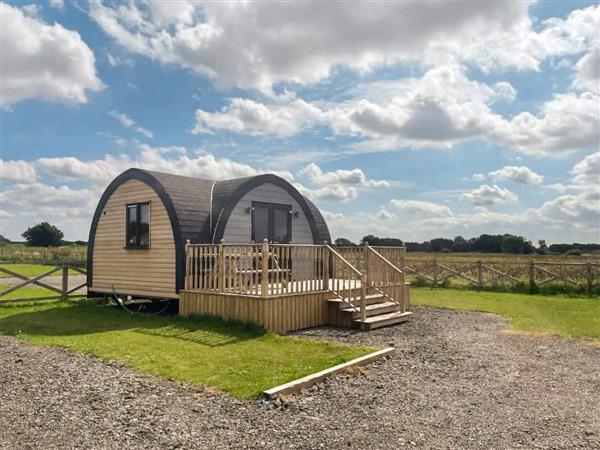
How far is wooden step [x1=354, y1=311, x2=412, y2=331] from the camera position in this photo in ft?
34.6

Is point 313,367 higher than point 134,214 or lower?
lower

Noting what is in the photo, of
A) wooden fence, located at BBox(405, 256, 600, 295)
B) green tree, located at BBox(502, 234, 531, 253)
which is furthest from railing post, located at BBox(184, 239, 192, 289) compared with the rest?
green tree, located at BBox(502, 234, 531, 253)

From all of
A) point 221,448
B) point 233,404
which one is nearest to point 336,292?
point 233,404

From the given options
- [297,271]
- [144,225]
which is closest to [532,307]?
[297,271]

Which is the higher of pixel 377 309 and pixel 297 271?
pixel 297 271

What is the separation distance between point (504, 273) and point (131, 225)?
14.6 metres

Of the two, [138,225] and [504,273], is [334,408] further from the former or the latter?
[504,273]

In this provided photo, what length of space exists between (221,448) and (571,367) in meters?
5.85

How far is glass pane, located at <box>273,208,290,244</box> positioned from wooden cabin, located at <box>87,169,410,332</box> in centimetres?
3

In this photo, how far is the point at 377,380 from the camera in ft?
21.6

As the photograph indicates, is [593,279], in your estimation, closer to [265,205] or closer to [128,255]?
[265,205]

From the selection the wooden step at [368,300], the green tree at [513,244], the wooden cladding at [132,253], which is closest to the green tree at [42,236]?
the green tree at [513,244]

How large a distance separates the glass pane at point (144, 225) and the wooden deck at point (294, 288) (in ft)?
6.99

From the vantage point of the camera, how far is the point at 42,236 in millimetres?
86938
